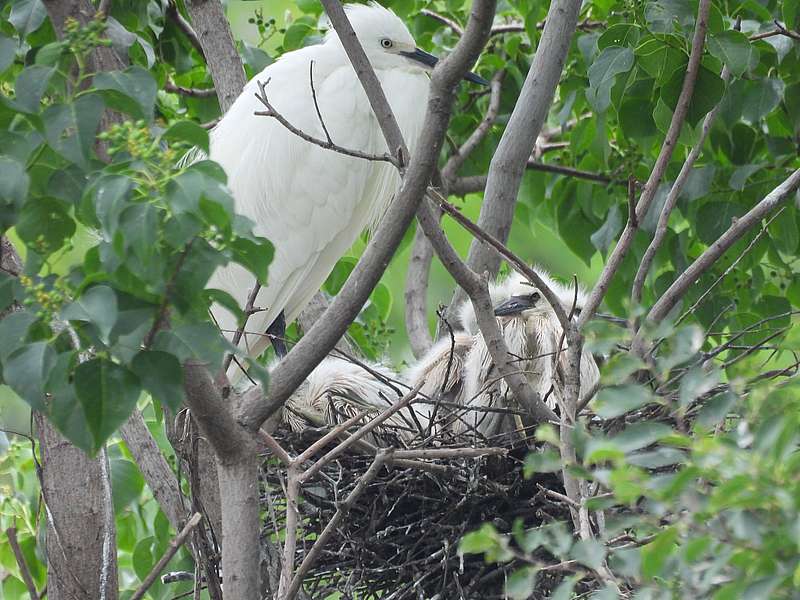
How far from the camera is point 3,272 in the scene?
4.21 feet

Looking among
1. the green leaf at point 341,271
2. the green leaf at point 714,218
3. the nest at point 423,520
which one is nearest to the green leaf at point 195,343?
the nest at point 423,520

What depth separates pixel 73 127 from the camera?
1157 millimetres

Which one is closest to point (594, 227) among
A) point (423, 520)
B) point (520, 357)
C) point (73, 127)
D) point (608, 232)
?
point (608, 232)

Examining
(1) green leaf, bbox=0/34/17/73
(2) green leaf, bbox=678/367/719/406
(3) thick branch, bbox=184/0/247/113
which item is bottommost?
(2) green leaf, bbox=678/367/719/406

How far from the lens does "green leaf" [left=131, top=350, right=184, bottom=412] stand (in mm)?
1140

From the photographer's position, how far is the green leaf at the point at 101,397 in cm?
112

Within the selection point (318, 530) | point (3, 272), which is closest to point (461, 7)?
point (318, 530)

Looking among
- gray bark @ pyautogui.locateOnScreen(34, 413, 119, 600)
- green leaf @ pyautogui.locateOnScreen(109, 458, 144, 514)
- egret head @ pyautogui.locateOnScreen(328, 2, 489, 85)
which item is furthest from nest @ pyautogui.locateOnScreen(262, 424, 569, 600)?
egret head @ pyautogui.locateOnScreen(328, 2, 489, 85)

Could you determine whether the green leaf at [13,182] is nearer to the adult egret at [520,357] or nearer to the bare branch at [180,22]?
the adult egret at [520,357]

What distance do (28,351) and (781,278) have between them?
2494 millimetres

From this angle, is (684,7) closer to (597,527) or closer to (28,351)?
(597,527)

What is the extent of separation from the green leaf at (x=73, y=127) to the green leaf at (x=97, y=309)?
16 centimetres

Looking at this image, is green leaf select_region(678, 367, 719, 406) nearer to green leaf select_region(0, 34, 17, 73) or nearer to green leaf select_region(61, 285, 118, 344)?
green leaf select_region(61, 285, 118, 344)

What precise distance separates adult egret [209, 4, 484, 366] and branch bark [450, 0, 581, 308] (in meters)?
0.49
